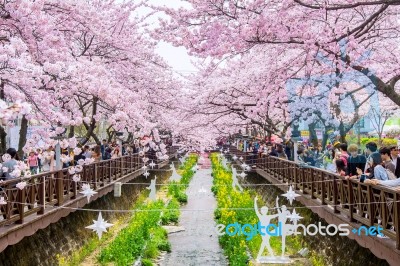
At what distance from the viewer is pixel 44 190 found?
13.6 m

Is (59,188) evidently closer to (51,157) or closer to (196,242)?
(51,157)

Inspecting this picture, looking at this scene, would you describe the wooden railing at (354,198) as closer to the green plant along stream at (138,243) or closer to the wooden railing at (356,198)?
the wooden railing at (356,198)

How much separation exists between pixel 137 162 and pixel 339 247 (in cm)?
2227

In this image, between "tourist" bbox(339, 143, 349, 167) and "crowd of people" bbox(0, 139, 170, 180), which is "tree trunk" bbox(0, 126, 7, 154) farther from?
"tourist" bbox(339, 143, 349, 167)

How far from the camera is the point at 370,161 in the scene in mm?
11289

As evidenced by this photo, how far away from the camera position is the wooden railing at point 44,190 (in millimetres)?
11055

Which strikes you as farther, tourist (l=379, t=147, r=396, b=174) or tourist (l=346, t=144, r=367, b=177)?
tourist (l=346, t=144, r=367, b=177)

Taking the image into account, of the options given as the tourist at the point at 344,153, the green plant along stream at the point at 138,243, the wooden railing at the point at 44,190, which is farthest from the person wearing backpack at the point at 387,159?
the wooden railing at the point at 44,190

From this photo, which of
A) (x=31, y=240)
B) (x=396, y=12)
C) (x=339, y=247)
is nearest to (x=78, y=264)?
(x=31, y=240)

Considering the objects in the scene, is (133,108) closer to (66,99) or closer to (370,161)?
(66,99)

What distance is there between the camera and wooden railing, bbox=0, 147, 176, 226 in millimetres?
11055

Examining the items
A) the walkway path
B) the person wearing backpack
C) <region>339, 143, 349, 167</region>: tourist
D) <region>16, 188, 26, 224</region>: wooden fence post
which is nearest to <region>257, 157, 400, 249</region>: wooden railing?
<region>339, 143, 349, 167</region>: tourist

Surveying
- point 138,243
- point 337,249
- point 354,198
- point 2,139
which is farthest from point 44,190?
point 337,249

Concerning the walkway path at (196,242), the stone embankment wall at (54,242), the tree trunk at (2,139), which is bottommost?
the walkway path at (196,242)
